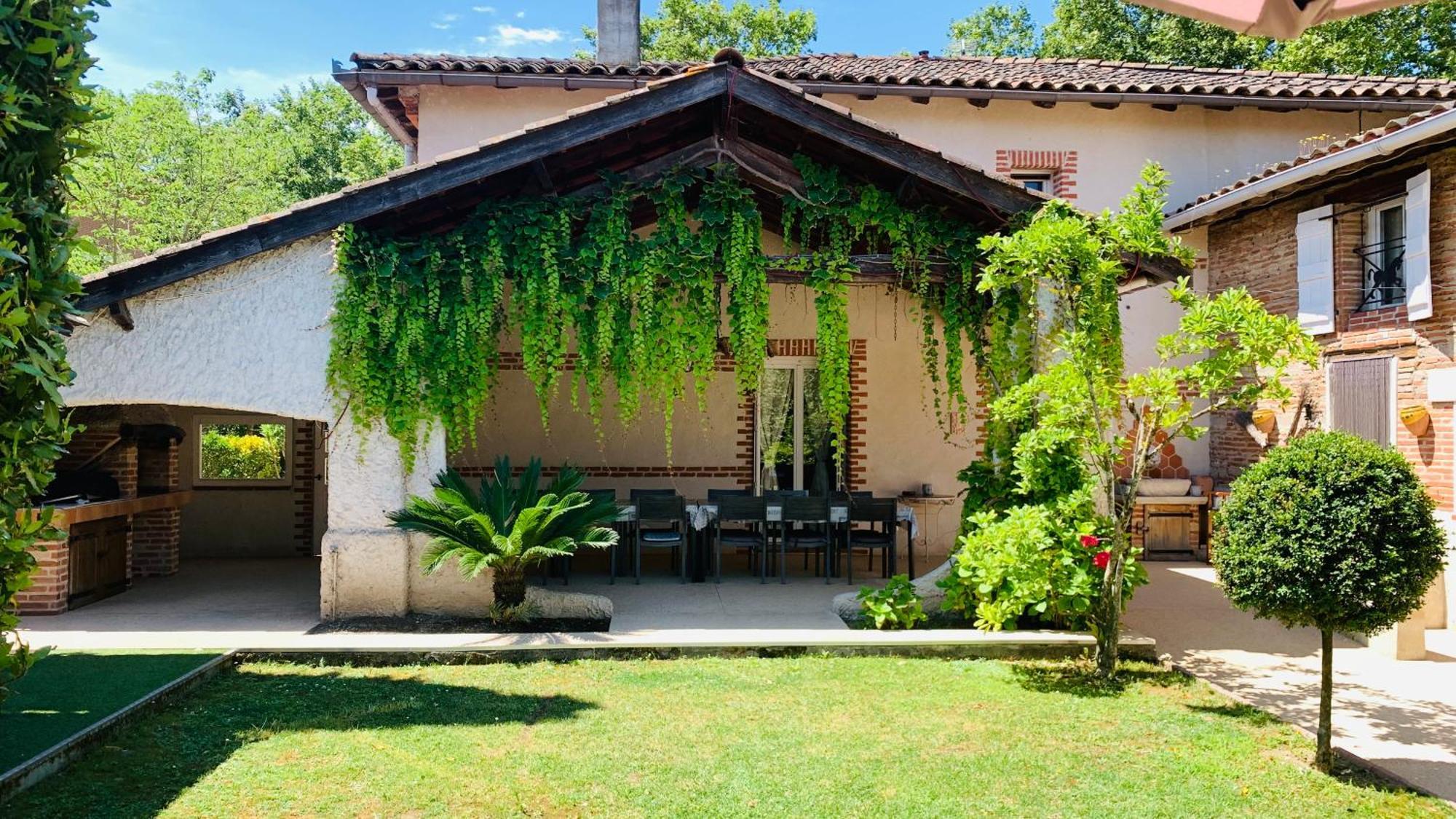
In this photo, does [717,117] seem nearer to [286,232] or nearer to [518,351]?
[286,232]

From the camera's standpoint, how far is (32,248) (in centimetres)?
405

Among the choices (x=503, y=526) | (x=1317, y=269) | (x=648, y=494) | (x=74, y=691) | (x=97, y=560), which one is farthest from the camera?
(x=1317, y=269)

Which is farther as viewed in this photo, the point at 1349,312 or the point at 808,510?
the point at 1349,312

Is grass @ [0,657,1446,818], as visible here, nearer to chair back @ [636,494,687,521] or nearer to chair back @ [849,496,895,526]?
chair back @ [636,494,687,521]

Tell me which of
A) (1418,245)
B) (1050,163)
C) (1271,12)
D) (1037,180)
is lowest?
(1271,12)

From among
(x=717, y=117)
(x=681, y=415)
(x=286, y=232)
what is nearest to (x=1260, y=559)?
(x=717, y=117)

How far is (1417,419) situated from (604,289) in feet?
25.6

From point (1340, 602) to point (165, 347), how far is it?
319 inches

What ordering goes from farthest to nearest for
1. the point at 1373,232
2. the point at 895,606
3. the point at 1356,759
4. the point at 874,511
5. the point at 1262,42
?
the point at 1262,42
the point at 1373,232
the point at 874,511
the point at 895,606
the point at 1356,759

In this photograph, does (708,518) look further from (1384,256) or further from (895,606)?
(1384,256)

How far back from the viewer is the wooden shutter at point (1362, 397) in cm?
973

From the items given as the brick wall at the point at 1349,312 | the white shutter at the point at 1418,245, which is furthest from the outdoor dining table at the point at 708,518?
the white shutter at the point at 1418,245

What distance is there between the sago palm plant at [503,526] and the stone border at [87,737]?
5.66ft

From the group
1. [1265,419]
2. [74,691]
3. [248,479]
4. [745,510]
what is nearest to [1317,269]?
[1265,419]
